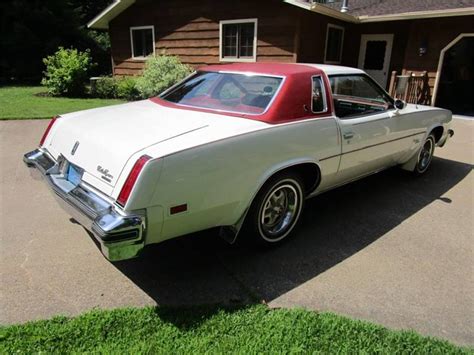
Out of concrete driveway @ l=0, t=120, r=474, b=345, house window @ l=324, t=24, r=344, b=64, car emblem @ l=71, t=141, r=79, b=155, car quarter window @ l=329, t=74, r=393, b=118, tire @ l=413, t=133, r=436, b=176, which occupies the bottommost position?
concrete driveway @ l=0, t=120, r=474, b=345

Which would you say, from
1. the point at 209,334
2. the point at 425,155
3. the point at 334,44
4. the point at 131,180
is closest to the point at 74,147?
the point at 131,180

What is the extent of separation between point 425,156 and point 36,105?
10767 millimetres

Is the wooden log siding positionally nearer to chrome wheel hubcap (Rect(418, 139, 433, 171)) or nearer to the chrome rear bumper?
chrome wheel hubcap (Rect(418, 139, 433, 171))

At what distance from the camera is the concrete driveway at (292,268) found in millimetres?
2779

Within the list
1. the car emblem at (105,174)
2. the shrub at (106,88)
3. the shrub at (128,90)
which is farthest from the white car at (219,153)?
the shrub at (106,88)

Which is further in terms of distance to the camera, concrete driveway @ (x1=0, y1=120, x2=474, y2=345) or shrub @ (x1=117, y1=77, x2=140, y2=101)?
shrub @ (x1=117, y1=77, x2=140, y2=101)

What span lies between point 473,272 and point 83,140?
3.49m

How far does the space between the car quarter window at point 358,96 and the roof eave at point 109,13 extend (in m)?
12.5

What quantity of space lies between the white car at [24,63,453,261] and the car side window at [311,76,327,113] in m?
0.01

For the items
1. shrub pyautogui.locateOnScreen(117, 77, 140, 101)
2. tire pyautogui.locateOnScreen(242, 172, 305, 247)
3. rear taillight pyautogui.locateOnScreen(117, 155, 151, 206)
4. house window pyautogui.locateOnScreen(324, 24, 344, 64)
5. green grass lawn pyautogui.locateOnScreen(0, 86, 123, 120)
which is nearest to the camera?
rear taillight pyautogui.locateOnScreen(117, 155, 151, 206)

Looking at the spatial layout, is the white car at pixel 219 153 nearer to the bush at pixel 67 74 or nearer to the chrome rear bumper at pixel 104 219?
the chrome rear bumper at pixel 104 219

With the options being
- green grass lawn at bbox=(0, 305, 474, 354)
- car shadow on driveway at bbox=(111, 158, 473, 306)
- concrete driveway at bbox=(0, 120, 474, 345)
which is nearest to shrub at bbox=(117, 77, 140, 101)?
concrete driveway at bbox=(0, 120, 474, 345)

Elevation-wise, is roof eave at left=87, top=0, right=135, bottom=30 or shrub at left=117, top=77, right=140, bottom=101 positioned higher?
roof eave at left=87, top=0, right=135, bottom=30

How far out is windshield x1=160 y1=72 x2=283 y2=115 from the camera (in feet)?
11.3
